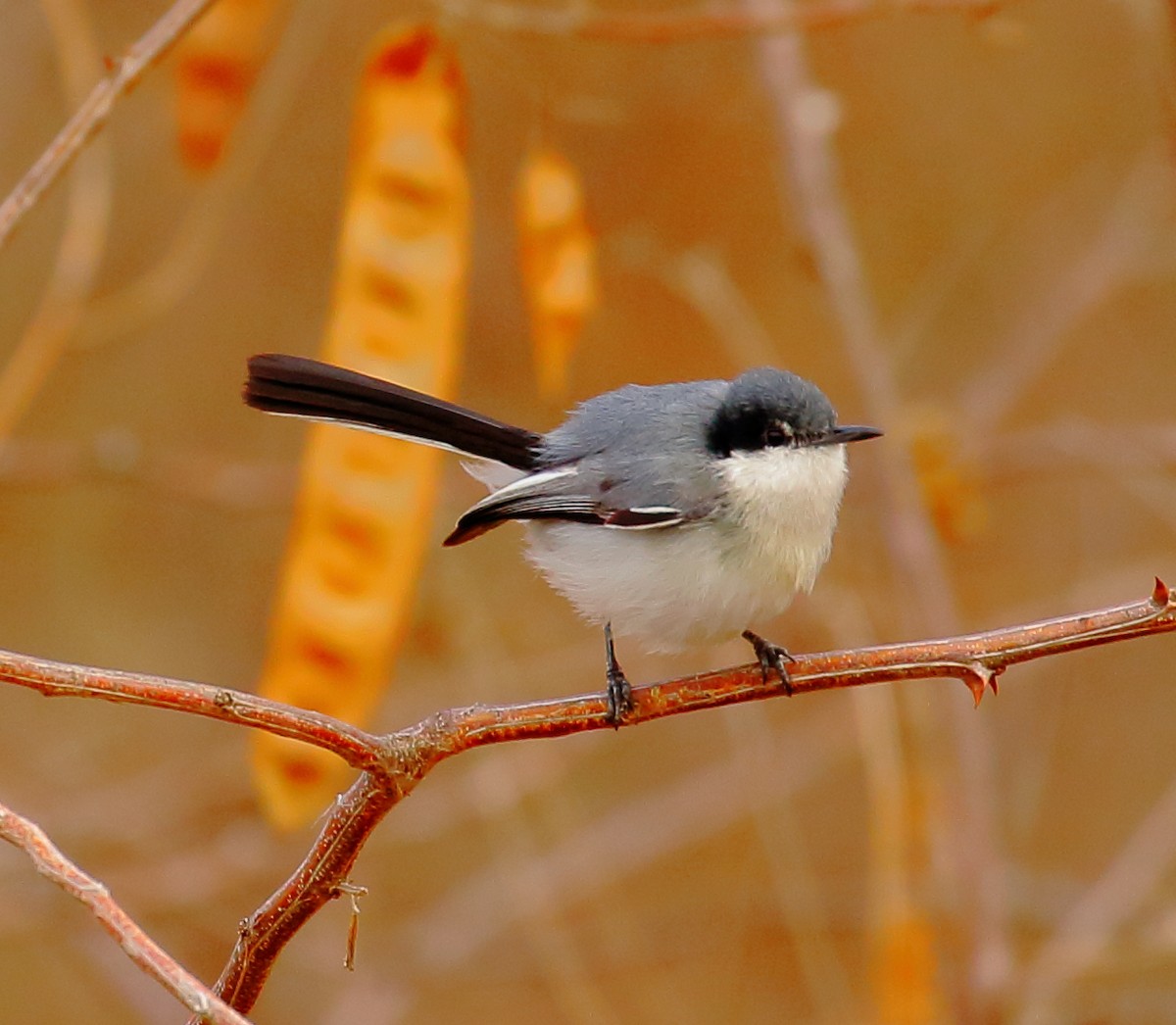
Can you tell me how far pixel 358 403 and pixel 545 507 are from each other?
0.37 meters

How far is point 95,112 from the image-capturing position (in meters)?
1.97

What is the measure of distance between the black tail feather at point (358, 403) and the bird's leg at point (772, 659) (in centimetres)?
56

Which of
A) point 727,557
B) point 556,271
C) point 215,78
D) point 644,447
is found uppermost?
point 215,78

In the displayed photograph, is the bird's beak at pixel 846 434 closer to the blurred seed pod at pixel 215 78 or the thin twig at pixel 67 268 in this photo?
the blurred seed pod at pixel 215 78

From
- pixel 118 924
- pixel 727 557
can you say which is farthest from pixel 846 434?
pixel 118 924

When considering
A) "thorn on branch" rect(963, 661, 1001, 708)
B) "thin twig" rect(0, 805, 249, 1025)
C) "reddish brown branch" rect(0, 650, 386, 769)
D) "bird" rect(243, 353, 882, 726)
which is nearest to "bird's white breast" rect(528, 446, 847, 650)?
"bird" rect(243, 353, 882, 726)

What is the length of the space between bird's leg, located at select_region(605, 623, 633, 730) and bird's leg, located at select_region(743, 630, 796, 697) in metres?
0.18

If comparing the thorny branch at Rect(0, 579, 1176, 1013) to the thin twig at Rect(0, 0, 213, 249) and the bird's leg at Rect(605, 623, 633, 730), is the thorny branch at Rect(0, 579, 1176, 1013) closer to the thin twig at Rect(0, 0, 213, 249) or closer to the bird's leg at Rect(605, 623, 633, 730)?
the bird's leg at Rect(605, 623, 633, 730)

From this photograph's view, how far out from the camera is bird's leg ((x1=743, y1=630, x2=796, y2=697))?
1.76m

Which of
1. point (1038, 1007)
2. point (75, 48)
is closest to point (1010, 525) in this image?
point (1038, 1007)

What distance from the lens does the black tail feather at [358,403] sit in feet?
7.25

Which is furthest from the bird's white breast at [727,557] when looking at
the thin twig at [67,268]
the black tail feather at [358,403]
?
the thin twig at [67,268]

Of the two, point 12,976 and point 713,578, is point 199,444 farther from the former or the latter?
point 713,578

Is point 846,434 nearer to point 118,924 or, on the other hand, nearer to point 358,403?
point 358,403
